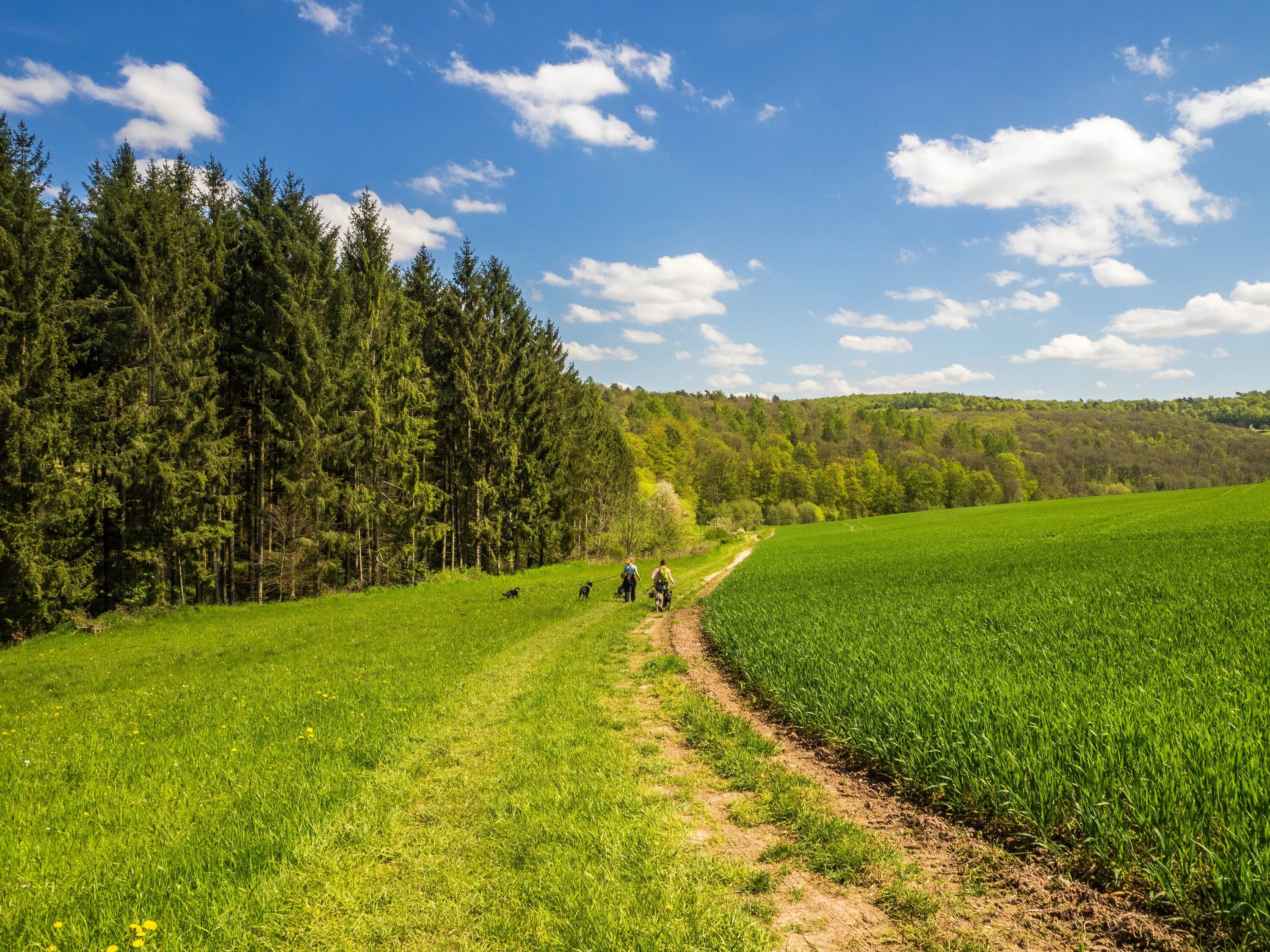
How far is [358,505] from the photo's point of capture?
26141mm

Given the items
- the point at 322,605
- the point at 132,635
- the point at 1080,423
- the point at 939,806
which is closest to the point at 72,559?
the point at 132,635

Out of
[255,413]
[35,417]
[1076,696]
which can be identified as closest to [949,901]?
[1076,696]

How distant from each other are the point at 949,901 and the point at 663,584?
15518 millimetres

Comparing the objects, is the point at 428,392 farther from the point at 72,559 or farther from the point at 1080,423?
the point at 1080,423

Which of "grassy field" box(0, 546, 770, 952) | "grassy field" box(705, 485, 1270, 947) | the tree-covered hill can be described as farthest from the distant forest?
the tree-covered hill

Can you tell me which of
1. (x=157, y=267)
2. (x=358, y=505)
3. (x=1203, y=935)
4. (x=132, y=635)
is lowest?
(x=132, y=635)

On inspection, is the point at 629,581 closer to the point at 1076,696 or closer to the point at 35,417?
the point at 1076,696

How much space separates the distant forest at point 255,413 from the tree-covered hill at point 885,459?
3919 centimetres

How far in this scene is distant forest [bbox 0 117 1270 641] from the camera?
58.2ft

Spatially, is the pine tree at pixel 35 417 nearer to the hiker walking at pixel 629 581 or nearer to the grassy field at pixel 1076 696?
the hiker walking at pixel 629 581

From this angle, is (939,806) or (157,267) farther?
(157,267)

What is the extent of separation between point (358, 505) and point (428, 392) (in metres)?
7.71

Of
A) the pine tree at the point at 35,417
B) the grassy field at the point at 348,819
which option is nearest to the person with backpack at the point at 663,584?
the grassy field at the point at 348,819

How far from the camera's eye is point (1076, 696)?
20.4 ft
